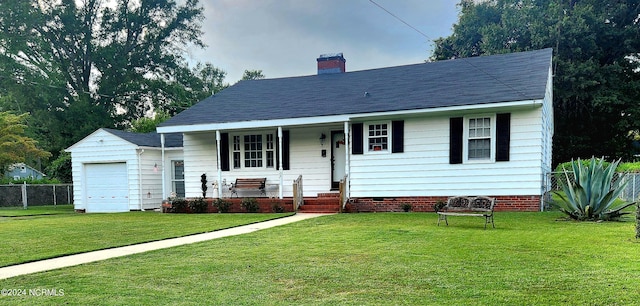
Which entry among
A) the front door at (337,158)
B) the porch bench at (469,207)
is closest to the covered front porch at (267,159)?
the front door at (337,158)

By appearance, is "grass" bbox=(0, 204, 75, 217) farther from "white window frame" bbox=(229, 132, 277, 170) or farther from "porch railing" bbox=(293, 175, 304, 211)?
"porch railing" bbox=(293, 175, 304, 211)

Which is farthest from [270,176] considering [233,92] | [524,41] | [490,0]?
[490,0]

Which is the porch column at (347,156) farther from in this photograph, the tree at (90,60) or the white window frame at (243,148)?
the tree at (90,60)

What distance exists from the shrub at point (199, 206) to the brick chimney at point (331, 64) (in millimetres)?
7912

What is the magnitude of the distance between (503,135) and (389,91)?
4.13 meters

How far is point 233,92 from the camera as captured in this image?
1798cm

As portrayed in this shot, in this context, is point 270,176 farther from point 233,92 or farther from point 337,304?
point 337,304

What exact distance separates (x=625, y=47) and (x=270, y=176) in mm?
22015

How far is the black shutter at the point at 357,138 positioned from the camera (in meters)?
13.4

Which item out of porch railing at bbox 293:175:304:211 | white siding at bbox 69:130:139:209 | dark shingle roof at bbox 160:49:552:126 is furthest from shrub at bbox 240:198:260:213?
white siding at bbox 69:130:139:209

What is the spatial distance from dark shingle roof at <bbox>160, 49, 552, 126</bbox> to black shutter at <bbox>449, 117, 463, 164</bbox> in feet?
2.23

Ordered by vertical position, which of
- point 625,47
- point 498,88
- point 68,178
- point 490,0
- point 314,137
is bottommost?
point 68,178

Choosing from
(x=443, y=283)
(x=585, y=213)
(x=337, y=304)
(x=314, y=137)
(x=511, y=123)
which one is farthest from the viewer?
(x=314, y=137)

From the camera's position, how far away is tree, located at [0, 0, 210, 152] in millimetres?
27000
